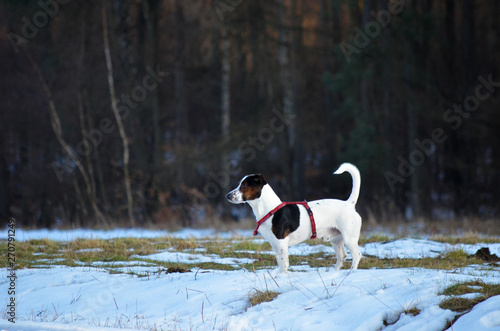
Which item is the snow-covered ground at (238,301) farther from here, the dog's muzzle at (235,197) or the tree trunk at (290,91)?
the tree trunk at (290,91)

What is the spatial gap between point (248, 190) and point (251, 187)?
54 mm

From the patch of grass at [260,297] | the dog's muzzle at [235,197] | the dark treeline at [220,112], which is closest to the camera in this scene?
the patch of grass at [260,297]

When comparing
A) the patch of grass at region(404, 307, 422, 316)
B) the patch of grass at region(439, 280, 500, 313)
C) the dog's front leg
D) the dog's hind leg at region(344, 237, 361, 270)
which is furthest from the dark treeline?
the patch of grass at region(404, 307, 422, 316)

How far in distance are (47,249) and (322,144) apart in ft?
71.6

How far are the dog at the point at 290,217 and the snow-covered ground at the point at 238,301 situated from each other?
0.52m

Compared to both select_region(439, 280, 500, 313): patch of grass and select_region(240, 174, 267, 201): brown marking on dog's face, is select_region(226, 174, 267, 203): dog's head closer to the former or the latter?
select_region(240, 174, 267, 201): brown marking on dog's face

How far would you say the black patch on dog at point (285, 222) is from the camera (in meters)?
6.61

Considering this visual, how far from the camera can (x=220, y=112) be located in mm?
22531

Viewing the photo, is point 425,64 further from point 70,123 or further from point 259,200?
point 259,200

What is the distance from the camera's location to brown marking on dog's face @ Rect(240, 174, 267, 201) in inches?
261

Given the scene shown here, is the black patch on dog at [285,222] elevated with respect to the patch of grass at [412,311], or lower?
elevated

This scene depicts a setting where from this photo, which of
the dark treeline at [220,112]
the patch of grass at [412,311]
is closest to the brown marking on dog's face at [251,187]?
the patch of grass at [412,311]

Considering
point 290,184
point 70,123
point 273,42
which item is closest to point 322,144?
point 290,184

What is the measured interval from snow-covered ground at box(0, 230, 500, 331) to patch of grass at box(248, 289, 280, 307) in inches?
2.0
